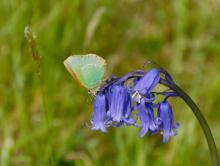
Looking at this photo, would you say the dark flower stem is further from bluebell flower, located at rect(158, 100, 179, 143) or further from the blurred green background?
the blurred green background

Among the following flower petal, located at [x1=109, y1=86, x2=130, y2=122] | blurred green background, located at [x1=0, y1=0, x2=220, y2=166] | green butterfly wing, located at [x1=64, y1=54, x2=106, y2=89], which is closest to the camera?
green butterfly wing, located at [x1=64, y1=54, x2=106, y2=89]

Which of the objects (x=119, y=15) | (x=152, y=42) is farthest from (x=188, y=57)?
(x=119, y=15)

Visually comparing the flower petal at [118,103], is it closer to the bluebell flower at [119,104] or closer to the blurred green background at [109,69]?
the bluebell flower at [119,104]

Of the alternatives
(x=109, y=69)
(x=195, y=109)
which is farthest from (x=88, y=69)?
(x=109, y=69)

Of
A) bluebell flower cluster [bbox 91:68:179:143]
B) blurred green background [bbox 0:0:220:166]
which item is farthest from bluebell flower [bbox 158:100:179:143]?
blurred green background [bbox 0:0:220:166]

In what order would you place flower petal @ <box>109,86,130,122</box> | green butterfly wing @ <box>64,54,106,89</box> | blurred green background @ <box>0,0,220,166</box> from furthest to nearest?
Result: 1. blurred green background @ <box>0,0,220,166</box>
2. flower petal @ <box>109,86,130,122</box>
3. green butterfly wing @ <box>64,54,106,89</box>

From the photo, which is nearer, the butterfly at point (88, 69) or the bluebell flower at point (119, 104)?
the butterfly at point (88, 69)


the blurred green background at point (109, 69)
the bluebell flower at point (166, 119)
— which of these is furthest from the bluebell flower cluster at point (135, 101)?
the blurred green background at point (109, 69)

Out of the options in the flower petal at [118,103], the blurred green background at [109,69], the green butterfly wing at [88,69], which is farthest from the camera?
the blurred green background at [109,69]
